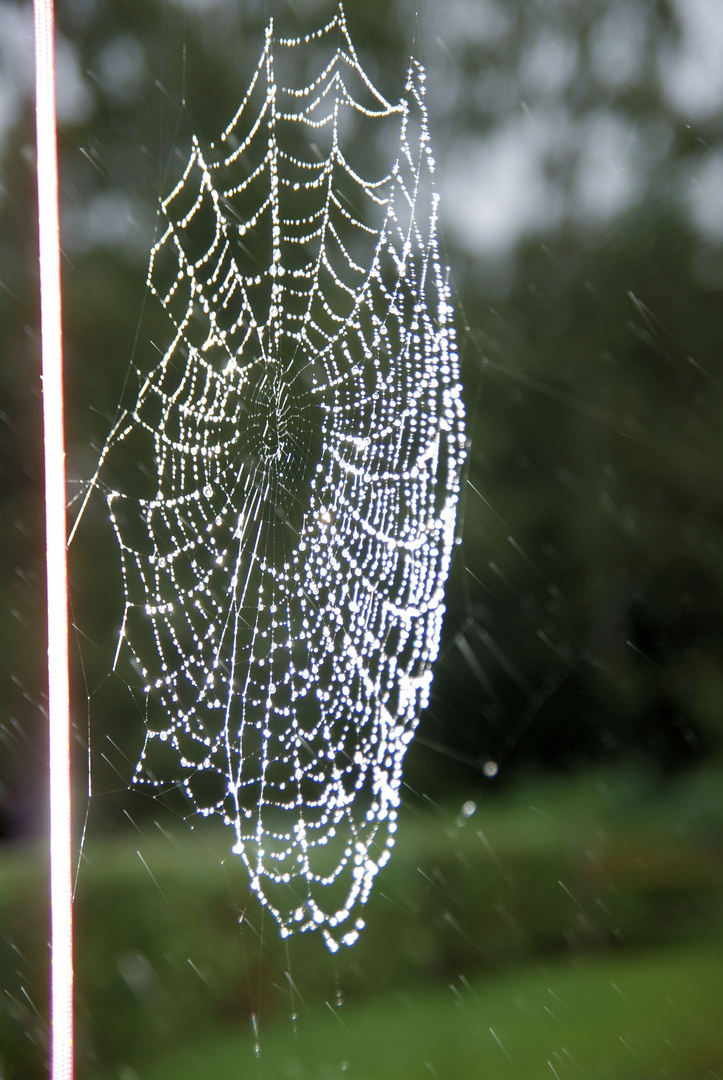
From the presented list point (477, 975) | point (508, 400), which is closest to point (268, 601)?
point (477, 975)

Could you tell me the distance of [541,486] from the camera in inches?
259

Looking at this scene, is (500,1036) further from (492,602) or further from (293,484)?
(293,484)

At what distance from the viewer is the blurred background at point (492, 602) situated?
4.06 meters

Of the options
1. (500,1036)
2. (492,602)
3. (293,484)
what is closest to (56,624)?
(293,484)

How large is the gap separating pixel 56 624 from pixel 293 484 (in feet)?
5.69

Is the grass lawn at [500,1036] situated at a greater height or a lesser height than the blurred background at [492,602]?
lesser

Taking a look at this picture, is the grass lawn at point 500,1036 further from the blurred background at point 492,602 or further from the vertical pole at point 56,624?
the vertical pole at point 56,624

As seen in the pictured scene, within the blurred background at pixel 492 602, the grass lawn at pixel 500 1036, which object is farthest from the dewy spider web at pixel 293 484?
the grass lawn at pixel 500 1036

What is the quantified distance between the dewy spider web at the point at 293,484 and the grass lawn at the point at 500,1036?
0.50 metres

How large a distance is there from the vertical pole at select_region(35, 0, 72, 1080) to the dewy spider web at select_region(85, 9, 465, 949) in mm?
584

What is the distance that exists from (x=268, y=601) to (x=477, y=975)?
10.3ft

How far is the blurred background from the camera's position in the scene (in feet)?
13.3

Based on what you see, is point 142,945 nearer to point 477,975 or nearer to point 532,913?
point 477,975

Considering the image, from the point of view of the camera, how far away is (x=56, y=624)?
3.36 feet
